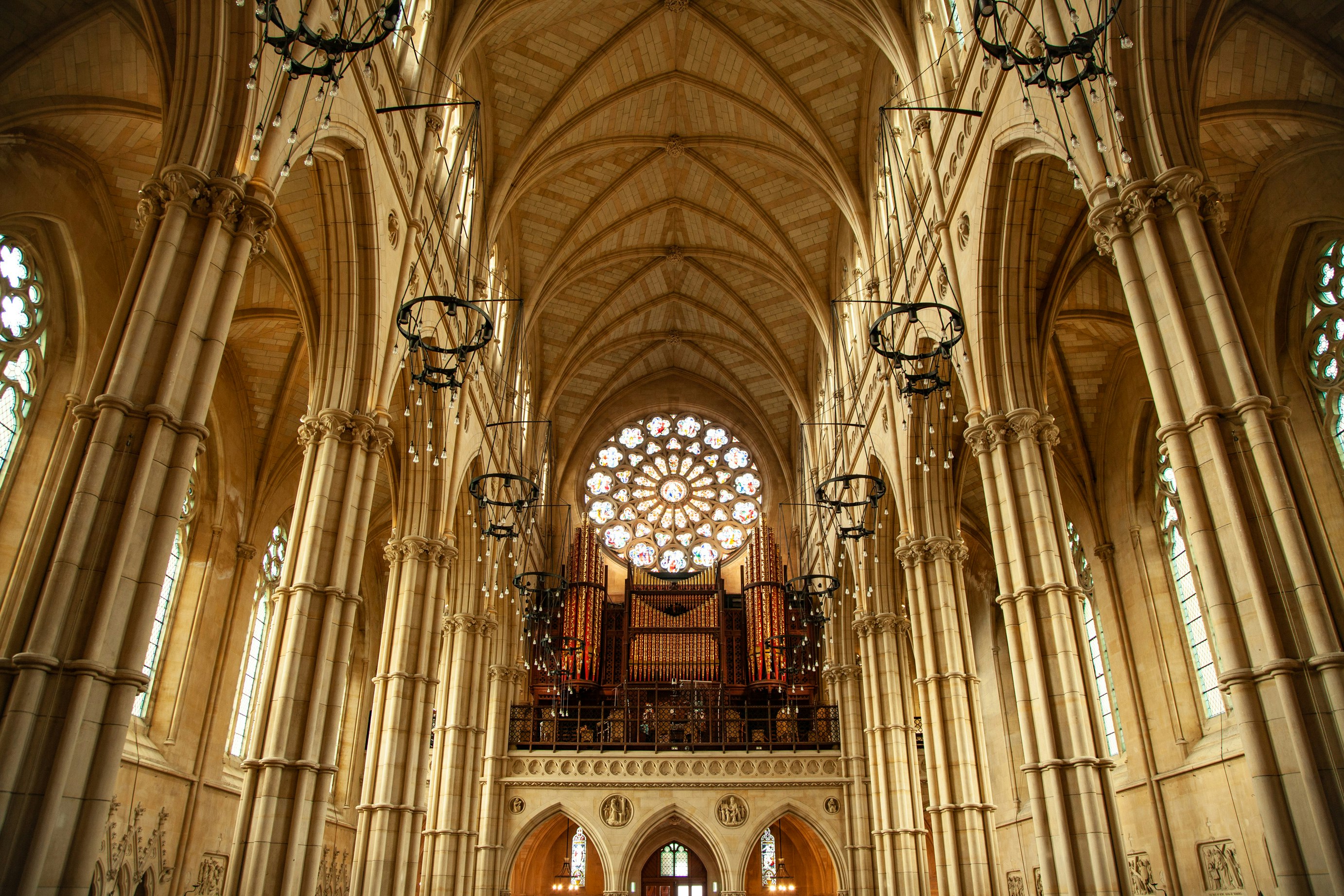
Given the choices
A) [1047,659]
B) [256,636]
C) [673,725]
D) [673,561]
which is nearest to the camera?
[1047,659]

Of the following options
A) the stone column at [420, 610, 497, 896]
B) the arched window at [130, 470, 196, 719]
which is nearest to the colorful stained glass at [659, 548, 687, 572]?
the stone column at [420, 610, 497, 896]

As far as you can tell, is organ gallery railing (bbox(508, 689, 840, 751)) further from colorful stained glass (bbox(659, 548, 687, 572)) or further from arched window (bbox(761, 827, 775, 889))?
colorful stained glass (bbox(659, 548, 687, 572))

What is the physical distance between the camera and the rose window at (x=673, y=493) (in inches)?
1303

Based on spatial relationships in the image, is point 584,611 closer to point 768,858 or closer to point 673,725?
point 673,725

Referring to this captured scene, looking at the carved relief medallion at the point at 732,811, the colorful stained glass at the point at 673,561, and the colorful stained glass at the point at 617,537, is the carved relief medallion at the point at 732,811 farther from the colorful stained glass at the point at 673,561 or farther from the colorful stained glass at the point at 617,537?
the colorful stained glass at the point at 617,537

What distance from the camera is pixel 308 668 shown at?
1211cm

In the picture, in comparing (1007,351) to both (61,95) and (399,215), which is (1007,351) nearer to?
(399,215)

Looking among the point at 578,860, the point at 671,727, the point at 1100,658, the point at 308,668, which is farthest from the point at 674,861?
the point at 308,668

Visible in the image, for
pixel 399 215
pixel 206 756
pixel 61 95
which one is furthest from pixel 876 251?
pixel 206 756

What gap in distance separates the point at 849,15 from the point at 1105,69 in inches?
457

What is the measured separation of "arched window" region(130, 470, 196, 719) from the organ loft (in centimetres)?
12

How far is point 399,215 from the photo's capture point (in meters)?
15.1

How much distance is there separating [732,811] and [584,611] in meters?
7.90

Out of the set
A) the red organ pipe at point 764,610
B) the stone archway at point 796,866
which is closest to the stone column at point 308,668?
the red organ pipe at point 764,610
